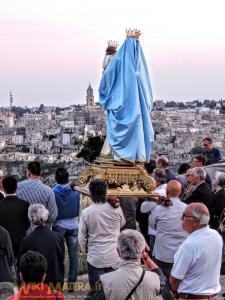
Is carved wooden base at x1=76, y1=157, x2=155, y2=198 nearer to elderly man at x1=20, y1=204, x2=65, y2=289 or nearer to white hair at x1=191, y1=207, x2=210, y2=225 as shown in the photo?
elderly man at x1=20, y1=204, x2=65, y2=289

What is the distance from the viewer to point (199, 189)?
6.76 m

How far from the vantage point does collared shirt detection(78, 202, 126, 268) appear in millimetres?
5656

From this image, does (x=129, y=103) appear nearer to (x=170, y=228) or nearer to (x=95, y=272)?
(x=170, y=228)

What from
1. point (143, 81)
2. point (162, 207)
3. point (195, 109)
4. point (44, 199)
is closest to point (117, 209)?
point (162, 207)

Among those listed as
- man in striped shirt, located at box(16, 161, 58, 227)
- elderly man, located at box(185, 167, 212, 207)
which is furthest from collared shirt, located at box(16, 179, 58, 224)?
elderly man, located at box(185, 167, 212, 207)

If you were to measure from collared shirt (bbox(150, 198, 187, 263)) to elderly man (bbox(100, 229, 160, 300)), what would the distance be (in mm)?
1669

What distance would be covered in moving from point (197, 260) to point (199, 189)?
7.70 ft

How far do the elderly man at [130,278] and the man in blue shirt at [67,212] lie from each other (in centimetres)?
284

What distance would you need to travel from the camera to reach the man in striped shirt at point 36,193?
21.3ft

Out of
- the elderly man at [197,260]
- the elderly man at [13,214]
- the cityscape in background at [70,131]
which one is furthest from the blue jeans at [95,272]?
the cityscape in background at [70,131]

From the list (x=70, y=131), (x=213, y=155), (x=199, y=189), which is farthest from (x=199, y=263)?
(x=70, y=131)

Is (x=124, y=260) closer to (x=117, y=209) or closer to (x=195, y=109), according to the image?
(x=117, y=209)

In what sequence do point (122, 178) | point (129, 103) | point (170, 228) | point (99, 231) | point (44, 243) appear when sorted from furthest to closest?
point (129, 103) → point (122, 178) → point (170, 228) → point (99, 231) → point (44, 243)

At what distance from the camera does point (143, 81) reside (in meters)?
7.55
